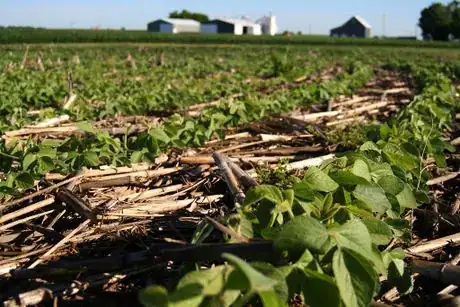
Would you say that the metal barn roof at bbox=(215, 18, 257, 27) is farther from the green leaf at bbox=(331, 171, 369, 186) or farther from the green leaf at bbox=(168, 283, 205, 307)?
the green leaf at bbox=(168, 283, 205, 307)

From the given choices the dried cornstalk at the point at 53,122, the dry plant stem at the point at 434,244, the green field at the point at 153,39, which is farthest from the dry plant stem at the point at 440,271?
the green field at the point at 153,39

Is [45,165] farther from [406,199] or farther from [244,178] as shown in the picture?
[406,199]

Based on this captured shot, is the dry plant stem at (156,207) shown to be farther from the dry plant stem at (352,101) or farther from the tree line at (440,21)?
the tree line at (440,21)

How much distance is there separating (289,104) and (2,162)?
16.4 feet

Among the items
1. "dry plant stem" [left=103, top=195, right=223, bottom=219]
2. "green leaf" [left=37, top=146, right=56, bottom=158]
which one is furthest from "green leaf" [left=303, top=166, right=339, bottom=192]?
"green leaf" [left=37, top=146, right=56, bottom=158]

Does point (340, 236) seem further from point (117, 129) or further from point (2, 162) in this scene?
point (117, 129)

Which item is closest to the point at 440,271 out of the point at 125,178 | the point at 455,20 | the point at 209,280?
the point at 209,280

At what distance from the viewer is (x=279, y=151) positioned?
4926 millimetres

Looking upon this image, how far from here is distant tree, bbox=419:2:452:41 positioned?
316 ft

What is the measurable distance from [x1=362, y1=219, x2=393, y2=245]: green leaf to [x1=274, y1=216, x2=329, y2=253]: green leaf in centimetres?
43

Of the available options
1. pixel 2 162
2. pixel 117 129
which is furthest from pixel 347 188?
pixel 117 129

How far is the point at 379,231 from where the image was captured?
2305mm

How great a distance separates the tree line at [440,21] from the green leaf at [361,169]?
10014cm

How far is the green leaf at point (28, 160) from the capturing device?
147 inches
